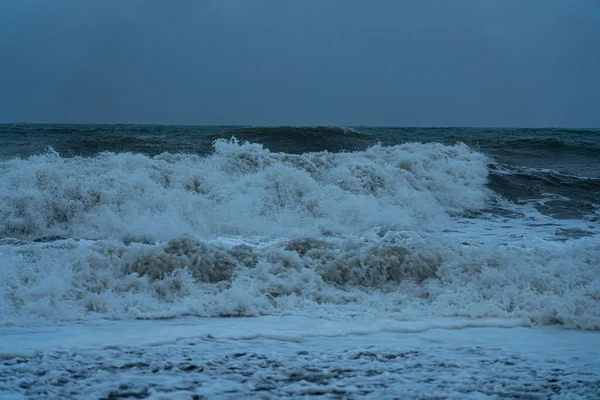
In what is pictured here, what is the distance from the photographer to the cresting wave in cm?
443

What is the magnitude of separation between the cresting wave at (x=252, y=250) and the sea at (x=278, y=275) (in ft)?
0.07

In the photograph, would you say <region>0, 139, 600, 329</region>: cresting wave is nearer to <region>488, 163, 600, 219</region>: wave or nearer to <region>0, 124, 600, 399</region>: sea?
<region>0, 124, 600, 399</region>: sea

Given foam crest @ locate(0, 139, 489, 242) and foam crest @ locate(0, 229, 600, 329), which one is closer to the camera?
foam crest @ locate(0, 229, 600, 329)

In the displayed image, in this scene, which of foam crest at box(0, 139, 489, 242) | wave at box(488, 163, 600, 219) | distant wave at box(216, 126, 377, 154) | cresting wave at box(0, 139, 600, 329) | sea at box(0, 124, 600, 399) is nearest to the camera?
sea at box(0, 124, 600, 399)

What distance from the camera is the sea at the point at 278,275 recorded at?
294cm

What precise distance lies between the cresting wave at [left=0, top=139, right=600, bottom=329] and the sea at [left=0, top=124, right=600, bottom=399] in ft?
0.07

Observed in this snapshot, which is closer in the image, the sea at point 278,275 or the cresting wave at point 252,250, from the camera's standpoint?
the sea at point 278,275

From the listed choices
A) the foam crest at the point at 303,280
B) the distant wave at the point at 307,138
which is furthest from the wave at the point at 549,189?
the distant wave at the point at 307,138

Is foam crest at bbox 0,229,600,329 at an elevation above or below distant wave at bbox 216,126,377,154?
below

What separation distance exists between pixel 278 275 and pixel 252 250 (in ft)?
2.90

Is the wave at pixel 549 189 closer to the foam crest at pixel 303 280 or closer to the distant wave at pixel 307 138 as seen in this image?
the foam crest at pixel 303 280

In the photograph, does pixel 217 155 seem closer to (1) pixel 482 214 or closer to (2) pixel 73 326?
(1) pixel 482 214

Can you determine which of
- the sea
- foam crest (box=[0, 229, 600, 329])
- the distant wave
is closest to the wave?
the sea

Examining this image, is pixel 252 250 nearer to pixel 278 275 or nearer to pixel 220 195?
pixel 278 275
